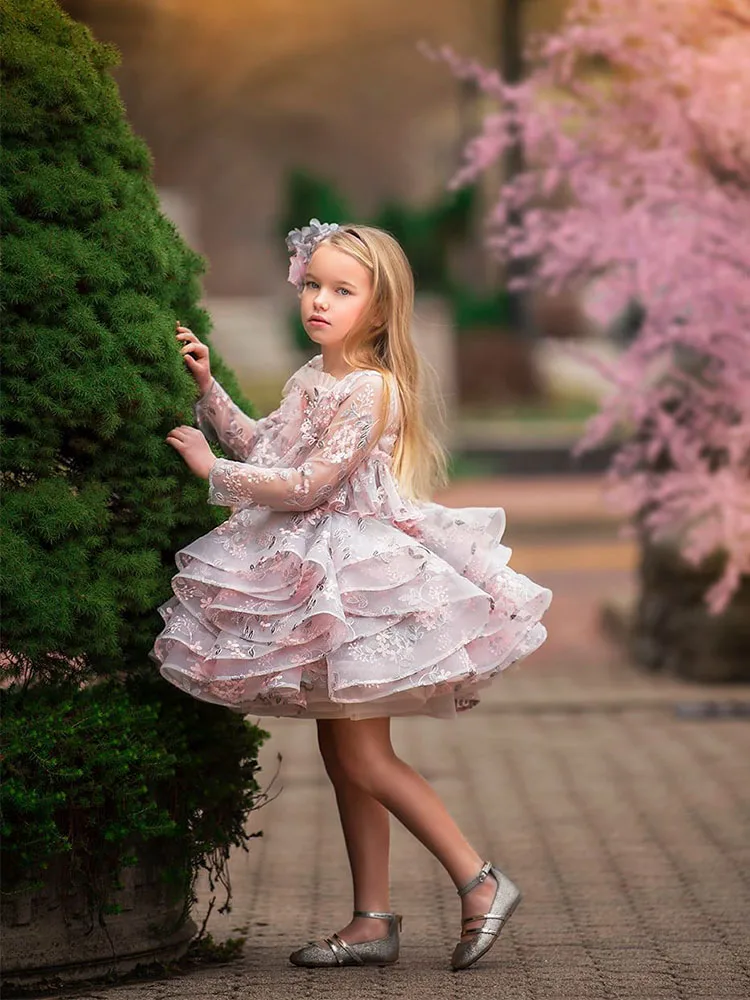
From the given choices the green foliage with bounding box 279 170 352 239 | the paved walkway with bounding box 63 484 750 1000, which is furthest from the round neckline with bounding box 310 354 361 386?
the green foliage with bounding box 279 170 352 239

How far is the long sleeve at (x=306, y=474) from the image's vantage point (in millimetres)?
3754

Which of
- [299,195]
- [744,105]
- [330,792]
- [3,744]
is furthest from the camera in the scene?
[299,195]

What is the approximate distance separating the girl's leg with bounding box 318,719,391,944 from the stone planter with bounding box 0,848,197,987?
43 cm

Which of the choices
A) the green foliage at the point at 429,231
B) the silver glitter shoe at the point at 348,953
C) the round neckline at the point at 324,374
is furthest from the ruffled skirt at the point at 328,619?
the green foliage at the point at 429,231

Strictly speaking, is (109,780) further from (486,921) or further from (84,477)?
(486,921)

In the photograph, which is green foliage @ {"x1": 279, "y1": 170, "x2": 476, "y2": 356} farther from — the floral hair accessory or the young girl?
the young girl

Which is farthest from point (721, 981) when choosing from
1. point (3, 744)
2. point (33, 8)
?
point (33, 8)

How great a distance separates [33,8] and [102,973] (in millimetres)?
2170

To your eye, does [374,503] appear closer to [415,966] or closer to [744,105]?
[415,966]

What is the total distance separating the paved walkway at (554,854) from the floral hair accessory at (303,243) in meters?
1.63

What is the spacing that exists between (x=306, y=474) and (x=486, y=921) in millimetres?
1121

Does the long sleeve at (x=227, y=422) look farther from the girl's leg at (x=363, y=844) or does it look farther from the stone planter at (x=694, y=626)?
the stone planter at (x=694, y=626)

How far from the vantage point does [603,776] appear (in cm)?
704

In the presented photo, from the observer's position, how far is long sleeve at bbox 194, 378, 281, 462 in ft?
13.3
